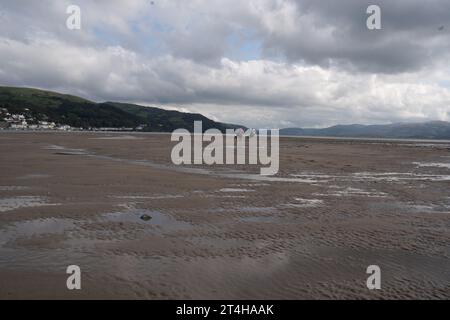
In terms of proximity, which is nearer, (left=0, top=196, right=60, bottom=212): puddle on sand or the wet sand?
the wet sand

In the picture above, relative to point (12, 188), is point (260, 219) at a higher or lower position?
lower

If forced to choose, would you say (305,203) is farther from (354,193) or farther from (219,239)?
(219,239)

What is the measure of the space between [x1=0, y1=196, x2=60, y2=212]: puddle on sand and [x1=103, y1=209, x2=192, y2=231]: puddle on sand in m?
3.04

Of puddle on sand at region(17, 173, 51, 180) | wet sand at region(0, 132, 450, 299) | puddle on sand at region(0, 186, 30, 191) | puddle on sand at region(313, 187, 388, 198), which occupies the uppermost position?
puddle on sand at region(17, 173, 51, 180)

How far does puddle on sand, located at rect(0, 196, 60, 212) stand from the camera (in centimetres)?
1342

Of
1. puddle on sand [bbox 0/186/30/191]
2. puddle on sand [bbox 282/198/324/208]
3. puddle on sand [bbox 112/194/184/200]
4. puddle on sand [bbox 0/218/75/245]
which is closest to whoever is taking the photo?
puddle on sand [bbox 0/218/75/245]

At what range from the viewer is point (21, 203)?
14117mm

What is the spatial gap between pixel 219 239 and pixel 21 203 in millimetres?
8311

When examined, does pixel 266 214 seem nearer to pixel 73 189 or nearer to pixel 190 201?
pixel 190 201

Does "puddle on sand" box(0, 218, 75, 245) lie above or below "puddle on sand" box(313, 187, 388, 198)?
below

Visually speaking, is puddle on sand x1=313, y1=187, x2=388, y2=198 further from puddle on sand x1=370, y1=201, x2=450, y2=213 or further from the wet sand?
puddle on sand x1=370, y1=201, x2=450, y2=213

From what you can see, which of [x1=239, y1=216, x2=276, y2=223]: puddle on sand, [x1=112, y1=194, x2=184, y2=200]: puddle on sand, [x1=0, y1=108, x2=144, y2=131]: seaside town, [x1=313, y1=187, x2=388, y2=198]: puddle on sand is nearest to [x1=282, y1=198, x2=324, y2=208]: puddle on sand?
[x1=313, y1=187, x2=388, y2=198]: puddle on sand

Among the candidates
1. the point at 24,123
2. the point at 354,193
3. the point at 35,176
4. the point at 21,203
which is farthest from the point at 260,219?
the point at 24,123

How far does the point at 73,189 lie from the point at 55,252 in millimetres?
8754
